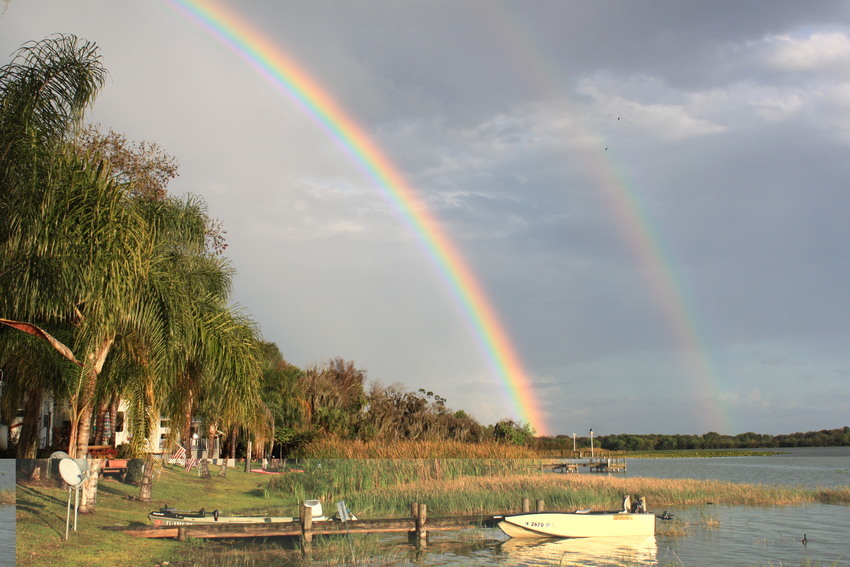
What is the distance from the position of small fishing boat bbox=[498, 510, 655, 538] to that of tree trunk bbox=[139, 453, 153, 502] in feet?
35.3

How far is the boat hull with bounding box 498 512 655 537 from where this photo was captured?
2345 cm

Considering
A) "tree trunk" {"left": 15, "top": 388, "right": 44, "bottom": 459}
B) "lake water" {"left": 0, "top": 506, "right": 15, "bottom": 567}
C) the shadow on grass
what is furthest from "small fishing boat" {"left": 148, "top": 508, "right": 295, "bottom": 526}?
"tree trunk" {"left": 15, "top": 388, "right": 44, "bottom": 459}

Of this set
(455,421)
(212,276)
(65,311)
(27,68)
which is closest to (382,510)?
(212,276)

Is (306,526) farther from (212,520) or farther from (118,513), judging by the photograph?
(118,513)

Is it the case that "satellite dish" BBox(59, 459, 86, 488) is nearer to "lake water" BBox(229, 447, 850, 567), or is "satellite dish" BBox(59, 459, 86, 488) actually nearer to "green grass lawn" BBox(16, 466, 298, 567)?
"green grass lawn" BBox(16, 466, 298, 567)

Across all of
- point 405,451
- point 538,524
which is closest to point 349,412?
point 405,451

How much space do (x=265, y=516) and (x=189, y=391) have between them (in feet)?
13.2

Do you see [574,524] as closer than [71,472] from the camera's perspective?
No

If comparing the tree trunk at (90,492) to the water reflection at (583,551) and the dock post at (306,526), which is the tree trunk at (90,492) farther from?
the water reflection at (583,551)

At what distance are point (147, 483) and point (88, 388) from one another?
343 centimetres

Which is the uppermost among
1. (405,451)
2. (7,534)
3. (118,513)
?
(405,451)

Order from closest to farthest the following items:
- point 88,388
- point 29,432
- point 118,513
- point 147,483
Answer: point 88,388
point 118,513
point 147,483
point 29,432

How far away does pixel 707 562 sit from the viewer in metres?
20.6

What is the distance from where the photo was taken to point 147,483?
19047 millimetres
